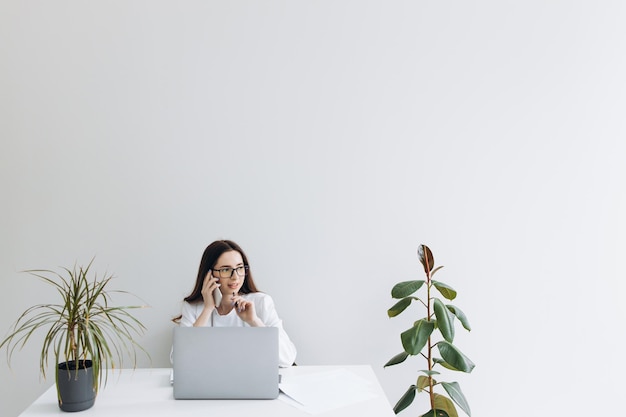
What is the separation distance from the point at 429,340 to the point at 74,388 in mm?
1421

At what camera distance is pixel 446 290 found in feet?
8.05

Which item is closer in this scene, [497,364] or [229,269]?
[229,269]

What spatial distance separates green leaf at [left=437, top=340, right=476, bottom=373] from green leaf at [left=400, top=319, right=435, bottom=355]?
10 cm

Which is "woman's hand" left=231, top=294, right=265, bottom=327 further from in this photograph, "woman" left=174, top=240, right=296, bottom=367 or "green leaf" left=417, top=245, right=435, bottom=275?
"green leaf" left=417, top=245, right=435, bottom=275

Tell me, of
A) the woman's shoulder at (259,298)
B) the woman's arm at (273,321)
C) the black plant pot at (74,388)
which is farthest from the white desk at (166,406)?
the woman's shoulder at (259,298)

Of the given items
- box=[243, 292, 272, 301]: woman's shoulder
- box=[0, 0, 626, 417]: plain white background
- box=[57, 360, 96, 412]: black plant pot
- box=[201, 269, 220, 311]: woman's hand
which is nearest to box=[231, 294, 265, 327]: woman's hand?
box=[201, 269, 220, 311]: woman's hand

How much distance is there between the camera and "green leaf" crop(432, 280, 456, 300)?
2.43m

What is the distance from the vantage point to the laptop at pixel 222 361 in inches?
74.1

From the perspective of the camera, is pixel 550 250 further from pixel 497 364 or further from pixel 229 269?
pixel 229 269

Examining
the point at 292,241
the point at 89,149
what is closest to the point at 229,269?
the point at 292,241

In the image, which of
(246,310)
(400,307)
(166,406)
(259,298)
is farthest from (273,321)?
(166,406)

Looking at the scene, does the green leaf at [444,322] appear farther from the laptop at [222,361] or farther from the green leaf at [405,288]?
the laptop at [222,361]

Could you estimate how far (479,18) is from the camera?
8.90 feet

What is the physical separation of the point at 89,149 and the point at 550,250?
2258mm
